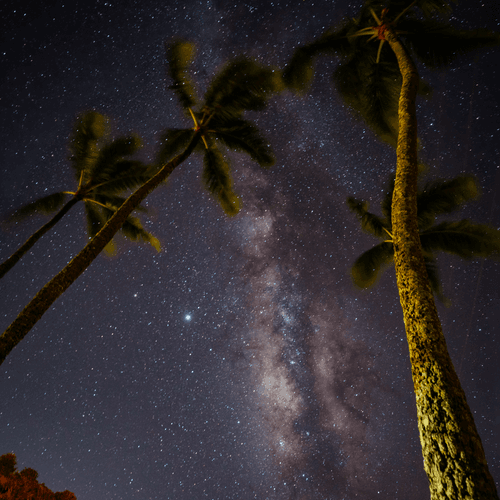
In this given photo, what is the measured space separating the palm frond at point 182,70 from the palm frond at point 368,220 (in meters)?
6.27

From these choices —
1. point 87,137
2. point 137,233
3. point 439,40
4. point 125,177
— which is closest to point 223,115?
point 125,177

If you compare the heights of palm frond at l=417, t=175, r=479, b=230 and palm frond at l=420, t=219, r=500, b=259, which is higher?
palm frond at l=417, t=175, r=479, b=230

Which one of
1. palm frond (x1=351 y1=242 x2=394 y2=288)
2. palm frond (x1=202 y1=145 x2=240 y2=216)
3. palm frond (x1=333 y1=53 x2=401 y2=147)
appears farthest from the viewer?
palm frond (x1=351 y1=242 x2=394 y2=288)

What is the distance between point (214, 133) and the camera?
907 centimetres

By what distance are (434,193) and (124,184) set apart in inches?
381

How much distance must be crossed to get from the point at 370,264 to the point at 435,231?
2132 millimetres

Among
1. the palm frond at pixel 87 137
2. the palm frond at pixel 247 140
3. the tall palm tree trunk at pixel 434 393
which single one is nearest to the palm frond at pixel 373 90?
the palm frond at pixel 247 140

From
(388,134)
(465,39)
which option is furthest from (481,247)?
(465,39)

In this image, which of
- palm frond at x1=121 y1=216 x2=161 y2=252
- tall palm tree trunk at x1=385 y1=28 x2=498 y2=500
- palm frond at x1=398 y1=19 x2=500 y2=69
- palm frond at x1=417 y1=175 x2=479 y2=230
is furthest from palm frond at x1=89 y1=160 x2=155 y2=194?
palm frond at x1=417 y1=175 x2=479 y2=230

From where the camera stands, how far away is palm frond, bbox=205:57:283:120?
7.63 metres

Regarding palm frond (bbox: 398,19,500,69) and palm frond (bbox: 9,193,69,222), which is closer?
palm frond (bbox: 398,19,500,69)

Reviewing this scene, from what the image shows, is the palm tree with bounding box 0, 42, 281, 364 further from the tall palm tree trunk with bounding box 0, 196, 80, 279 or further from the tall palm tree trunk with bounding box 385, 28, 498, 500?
the tall palm tree trunk with bounding box 385, 28, 498, 500

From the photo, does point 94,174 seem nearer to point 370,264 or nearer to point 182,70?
point 182,70

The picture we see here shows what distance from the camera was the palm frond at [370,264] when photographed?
959cm
